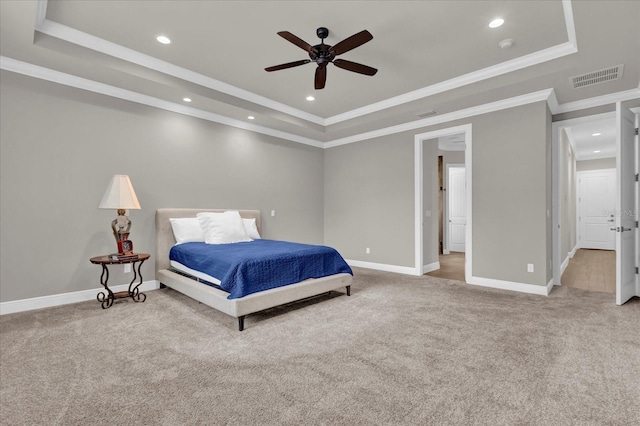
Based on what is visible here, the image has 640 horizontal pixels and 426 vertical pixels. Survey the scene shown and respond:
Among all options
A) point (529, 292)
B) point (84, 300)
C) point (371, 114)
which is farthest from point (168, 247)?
point (529, 292)

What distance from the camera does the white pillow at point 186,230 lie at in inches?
168

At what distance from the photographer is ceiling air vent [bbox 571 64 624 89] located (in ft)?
11.2

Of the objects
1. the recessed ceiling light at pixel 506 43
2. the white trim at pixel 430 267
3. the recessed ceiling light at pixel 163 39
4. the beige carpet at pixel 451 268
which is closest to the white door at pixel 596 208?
the beige carpet at pixel 451 268

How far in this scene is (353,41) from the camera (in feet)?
8.56

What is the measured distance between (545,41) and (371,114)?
2.48m

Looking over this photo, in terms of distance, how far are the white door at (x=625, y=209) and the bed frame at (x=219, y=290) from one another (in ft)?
10.1

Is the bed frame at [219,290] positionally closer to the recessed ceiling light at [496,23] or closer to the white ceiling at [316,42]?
the white ceiling at [316,42]

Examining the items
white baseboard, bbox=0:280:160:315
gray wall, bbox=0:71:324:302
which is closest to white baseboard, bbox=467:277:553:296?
gray wall, bbox=0:71:324:302

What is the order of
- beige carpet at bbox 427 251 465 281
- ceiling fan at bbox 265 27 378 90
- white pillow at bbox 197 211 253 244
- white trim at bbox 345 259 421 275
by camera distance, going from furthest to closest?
white trim at bbox 345 259 421 275
beige carpet at bbox 427 251 465 281
white pillow at bbox 197 211 253 244
ceiling fan at bbox 265 27 378 90

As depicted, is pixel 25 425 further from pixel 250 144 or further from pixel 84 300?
pixel 250 144

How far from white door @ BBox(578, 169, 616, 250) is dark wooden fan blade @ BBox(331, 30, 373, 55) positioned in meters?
9.56

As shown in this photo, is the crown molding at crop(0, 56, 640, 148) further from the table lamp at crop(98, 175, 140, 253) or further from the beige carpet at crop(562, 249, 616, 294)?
the beige carpet at crop(562, 249, 616, 294)

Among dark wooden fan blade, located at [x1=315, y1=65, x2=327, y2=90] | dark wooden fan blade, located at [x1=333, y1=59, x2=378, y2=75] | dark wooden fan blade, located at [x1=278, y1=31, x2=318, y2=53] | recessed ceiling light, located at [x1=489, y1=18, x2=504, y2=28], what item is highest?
recessed ceiling light, located at [x1=489, y1=18, x2=504, y2=28]

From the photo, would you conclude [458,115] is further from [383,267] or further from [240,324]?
[240,324]
